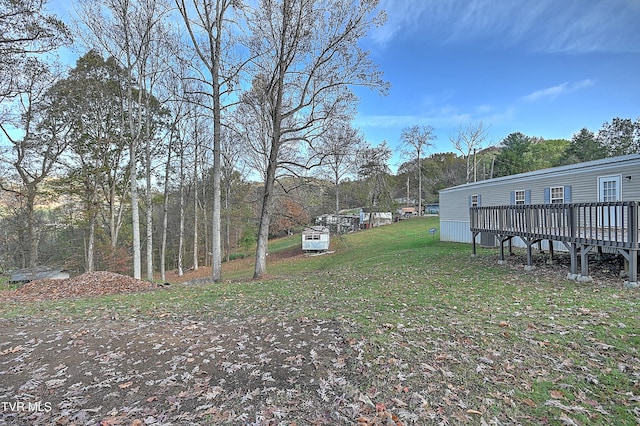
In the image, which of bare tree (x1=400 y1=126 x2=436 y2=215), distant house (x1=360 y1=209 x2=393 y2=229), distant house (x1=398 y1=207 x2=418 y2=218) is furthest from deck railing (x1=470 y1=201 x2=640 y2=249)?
distant house (x1=398 y1=207 x2=418 y2=218)

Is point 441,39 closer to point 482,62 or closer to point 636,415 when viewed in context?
point 482,62

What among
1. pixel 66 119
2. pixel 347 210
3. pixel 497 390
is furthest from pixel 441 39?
pixel 347 210

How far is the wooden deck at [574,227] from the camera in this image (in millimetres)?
6660

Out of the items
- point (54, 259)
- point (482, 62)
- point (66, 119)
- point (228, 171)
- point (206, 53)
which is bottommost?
point (54, 259)

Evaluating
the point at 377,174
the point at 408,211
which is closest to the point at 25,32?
the point at 377,174

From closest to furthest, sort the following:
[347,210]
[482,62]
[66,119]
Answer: [66,119]
[482,62]
[347,210]

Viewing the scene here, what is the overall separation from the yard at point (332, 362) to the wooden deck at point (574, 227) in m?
1.19

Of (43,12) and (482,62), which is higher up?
(482,62)

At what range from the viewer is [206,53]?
11.5m

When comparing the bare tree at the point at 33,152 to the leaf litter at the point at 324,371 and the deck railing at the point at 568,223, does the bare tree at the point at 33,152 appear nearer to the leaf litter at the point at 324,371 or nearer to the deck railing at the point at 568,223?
the leaf litter at the point at 324,371

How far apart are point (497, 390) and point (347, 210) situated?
44291 mm

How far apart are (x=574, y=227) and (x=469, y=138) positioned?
34.1 m

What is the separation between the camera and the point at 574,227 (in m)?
8.00

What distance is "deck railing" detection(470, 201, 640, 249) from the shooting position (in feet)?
22.1
